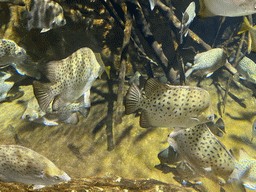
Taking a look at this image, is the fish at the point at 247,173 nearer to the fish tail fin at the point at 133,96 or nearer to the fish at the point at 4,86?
the fish tail fin at the point at 133,96

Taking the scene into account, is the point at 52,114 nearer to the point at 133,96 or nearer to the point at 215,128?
the point at 133,96

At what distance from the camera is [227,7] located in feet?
4.45

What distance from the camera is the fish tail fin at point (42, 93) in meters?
1.80

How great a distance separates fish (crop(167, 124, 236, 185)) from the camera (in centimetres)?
194

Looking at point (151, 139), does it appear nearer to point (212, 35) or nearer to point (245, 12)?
point (245, 12)

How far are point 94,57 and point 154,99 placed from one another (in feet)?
3.16

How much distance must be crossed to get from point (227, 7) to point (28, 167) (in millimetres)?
2364

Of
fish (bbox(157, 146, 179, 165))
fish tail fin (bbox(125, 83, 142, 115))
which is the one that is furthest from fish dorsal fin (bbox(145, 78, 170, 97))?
fish (bbox(157, 146, 179, 165))

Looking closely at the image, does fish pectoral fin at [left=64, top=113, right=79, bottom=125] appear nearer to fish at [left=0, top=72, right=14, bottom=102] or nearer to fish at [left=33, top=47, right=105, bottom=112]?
fish at [left=33, top=47, right=105, bottom=112]

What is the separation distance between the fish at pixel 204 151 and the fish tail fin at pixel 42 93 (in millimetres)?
1653

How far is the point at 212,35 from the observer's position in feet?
26.0

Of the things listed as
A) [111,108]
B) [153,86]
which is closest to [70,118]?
[111,108]

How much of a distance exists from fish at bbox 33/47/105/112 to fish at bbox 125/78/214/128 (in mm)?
600

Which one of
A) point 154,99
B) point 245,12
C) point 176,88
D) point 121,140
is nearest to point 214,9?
point 245,12
